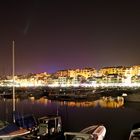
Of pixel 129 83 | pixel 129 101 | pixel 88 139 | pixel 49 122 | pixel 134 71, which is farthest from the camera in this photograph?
pixel 134 71

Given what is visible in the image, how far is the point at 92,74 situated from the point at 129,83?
41318 millimetres

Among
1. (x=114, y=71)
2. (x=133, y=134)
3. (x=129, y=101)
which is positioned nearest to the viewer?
(x=133, y=134)

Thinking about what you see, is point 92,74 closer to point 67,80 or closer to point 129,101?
point 67,80

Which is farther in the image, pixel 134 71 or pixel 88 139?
pixel 134 71

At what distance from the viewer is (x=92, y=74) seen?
608ft

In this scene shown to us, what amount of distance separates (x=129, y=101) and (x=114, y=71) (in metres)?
124

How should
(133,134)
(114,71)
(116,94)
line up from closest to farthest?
(133,134)
(116,94)
(114,71)

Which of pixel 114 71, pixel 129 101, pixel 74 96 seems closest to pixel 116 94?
pixel 74 96

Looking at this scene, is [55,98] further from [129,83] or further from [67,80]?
[67,80]

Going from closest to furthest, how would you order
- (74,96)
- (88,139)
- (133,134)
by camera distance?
(88,139)
(133,134)
(74,96)

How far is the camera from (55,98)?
2717 inches

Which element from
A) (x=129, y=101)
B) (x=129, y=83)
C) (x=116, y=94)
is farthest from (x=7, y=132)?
(x=129, y=83)

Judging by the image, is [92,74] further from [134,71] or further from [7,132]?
[7,132]

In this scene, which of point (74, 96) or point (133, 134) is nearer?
point (133, 134)
